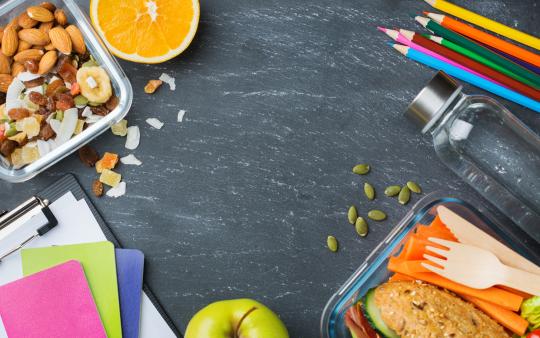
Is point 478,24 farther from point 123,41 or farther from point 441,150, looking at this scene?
point 123,41

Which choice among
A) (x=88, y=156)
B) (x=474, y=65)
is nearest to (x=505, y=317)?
(x=474, y=65)

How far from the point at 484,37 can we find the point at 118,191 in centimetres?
62

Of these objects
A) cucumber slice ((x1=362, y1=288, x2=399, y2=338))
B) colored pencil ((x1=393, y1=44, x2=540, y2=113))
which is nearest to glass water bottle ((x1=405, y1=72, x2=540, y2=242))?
colored pencil ((x1=393, y1=44, x2=540, y2=113))

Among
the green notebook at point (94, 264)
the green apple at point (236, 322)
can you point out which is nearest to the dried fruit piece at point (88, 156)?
the green notebook at point (94, 264)

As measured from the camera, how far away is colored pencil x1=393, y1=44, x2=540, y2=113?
3.14 feet

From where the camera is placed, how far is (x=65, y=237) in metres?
1.02

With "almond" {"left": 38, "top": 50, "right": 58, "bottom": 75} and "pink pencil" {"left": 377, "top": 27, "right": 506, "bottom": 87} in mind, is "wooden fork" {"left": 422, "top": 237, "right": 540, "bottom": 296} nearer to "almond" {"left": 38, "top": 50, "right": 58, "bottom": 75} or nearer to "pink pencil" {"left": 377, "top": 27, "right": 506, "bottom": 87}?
"pink pencil" {"left": 377, "top": 27, "right": 506, "bottom": 87}

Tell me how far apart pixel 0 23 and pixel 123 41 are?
0.22 m

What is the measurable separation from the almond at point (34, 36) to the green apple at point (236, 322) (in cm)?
49

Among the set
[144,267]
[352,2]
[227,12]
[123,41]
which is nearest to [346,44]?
[352,2]

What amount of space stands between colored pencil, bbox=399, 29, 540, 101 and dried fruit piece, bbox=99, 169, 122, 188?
504 millimetres

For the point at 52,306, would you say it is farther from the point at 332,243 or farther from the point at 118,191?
the point at 332,243

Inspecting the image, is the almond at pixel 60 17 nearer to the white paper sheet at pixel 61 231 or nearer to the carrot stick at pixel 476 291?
the white paper sheet at pixel 61 231

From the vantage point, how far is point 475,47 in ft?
3.18
